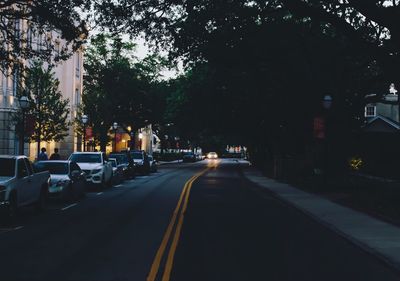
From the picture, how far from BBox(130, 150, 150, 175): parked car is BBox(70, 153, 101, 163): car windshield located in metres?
15.7

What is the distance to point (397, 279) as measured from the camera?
→ 9.44 m

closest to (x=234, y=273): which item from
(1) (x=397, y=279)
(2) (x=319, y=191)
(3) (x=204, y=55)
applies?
(1) (x=397, y=279)

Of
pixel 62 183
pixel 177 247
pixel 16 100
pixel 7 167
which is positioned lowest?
pixel 177 247

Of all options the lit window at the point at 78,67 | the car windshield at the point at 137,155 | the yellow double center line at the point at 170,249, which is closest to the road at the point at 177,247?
the yellow double center line at the point at 170,249

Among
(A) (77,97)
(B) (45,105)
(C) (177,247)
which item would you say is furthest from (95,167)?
(A) (77,97)

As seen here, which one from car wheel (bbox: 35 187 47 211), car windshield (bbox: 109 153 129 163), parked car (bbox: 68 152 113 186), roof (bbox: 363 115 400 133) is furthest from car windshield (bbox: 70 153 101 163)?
roof (bbox: 363 115 400 133)

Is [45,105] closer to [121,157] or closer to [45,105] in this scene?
[45,105]

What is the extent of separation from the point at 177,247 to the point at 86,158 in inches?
769

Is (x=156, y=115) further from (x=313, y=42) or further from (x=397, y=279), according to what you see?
(x=397, y=279)

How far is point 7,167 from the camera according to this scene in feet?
54.5

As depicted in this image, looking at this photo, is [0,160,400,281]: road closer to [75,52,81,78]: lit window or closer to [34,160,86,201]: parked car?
[34,160,86,201]: parked car

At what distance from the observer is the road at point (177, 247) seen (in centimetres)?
962

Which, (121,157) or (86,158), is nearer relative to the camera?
(86,158)

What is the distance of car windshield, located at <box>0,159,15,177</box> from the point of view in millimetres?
16406
